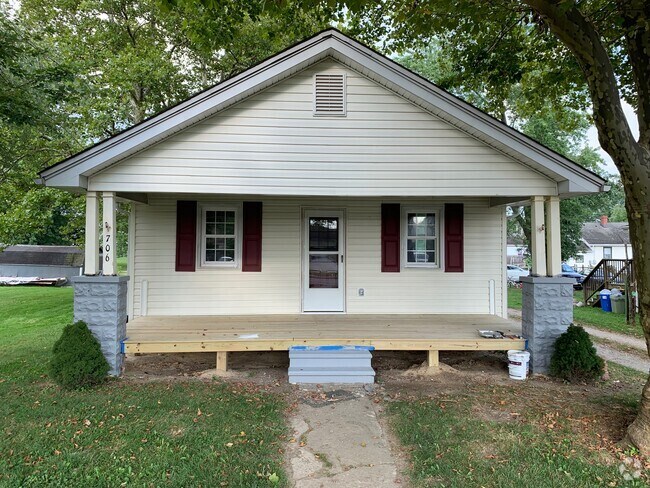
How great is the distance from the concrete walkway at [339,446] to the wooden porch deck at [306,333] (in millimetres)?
1082

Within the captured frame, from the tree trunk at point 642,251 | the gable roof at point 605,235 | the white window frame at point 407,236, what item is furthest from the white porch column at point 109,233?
the gable roof at point 605,235

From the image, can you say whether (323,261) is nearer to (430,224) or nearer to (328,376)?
(430,224)

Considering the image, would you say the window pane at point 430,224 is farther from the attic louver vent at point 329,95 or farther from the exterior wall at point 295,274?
the attic louver vent at point 329,95

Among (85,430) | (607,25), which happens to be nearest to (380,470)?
(85,430)

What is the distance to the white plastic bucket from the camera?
216 inches

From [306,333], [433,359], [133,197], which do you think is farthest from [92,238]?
[433,359]

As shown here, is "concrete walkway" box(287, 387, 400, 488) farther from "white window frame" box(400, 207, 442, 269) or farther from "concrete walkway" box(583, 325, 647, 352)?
"concrete walkway" box(583, 325, 647, 352)

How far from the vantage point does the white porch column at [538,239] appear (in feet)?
19.1

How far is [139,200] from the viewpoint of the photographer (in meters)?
6.99

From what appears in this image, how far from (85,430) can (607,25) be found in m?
8.71

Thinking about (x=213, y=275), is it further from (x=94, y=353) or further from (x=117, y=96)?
(x=117, y=96)

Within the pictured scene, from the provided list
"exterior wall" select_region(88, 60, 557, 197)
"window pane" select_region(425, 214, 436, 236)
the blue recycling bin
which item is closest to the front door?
"window pane" select_region(425, 214, 436, 236)

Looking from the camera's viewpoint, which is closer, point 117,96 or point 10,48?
point 10,48

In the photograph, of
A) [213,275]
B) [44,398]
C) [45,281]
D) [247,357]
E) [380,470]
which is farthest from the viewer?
[45,281]
